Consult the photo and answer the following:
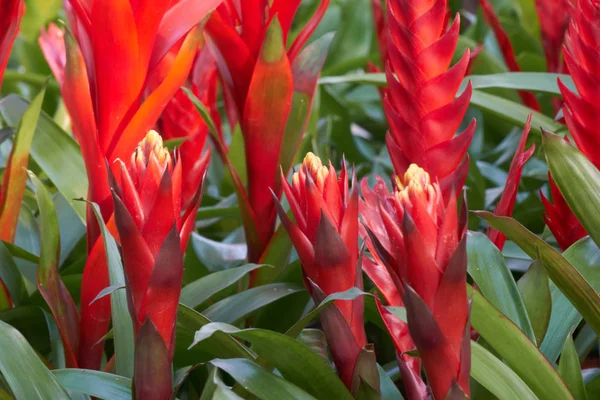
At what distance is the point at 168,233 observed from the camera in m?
0.47

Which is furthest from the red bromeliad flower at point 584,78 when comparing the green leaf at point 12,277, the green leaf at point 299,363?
the green leaf at point 12,277

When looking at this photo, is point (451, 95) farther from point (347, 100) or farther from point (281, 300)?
point (347, 100)

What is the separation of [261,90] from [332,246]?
0.86ft

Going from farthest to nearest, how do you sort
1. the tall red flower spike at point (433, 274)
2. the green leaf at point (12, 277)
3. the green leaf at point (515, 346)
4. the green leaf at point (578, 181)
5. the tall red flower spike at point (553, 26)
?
the tall red flower spike at point (553, 26) < the green leaf at point (12, 277) < the green leaf at point (578, 181) < the green leaf at point (515, 346) < the tall red flower spike at point (433, 274)

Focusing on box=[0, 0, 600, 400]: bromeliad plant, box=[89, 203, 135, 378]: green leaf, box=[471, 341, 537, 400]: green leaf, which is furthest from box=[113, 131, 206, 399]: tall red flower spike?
box=[471, 341, 537, 400]: green leaf

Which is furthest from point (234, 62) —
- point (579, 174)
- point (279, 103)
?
point (579, 174)

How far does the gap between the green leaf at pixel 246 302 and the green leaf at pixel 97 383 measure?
0.44 ft

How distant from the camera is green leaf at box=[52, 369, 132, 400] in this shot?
0.57m

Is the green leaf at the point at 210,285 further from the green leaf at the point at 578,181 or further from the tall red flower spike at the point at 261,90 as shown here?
the green leaf at the point at 578,181

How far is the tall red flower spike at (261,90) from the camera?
716 mm

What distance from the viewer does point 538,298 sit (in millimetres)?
636

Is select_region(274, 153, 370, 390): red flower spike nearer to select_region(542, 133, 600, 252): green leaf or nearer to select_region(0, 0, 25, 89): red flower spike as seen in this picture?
select_region(542, 133, 600, 252): green leaf

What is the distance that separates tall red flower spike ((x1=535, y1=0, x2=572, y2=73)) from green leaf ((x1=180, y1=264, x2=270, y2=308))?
67 centimetres

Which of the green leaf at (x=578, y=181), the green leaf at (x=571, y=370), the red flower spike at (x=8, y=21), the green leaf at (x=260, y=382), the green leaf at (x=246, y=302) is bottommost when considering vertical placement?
the green leaf at (x=571, y=370)
